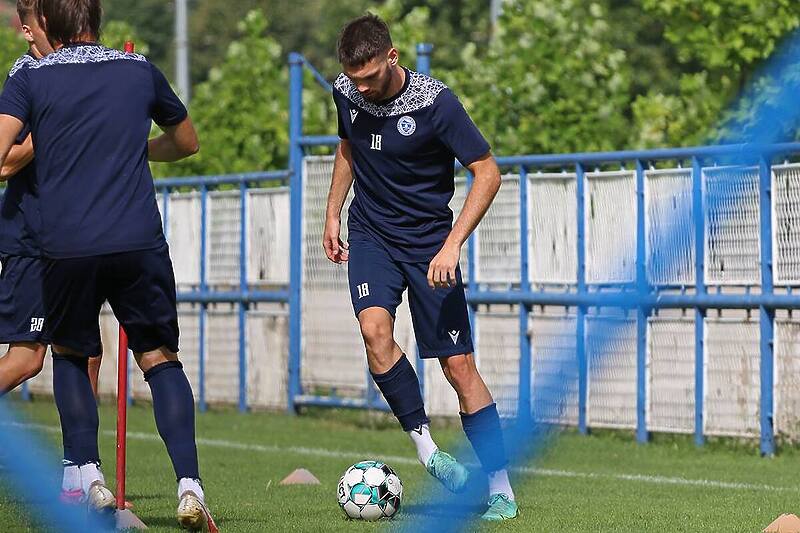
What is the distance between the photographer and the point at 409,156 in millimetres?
8086

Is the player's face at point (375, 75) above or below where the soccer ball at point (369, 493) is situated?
above

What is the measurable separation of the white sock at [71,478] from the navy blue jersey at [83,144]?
43.7 inches

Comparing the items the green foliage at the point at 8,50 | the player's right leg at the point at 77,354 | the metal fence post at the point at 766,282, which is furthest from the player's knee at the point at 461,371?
the green foliage at the point at 8,50

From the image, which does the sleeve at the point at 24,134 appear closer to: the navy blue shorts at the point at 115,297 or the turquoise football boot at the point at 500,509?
the navy blue shorts at the point at 115,297

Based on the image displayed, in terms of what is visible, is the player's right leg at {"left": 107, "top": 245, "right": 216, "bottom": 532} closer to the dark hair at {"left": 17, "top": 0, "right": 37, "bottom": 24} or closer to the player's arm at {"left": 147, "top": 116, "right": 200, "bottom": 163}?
the player's arm at {"left": 147, "top": 116, "right": 200, "bottom": 163}

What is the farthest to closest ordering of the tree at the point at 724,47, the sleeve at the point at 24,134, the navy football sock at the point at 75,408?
the tree at the point at 724,47 < the navy football sock at the point at 75,408 < the sleeve at the point at 24,134

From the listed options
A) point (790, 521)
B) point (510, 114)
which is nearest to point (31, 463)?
point (790, 521)

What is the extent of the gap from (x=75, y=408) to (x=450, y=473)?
166cm

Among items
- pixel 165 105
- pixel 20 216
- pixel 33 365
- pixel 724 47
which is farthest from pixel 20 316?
pixel 724 47

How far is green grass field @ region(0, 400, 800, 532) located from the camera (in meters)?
7.98

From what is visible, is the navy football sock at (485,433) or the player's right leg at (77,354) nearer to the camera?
the player's right leg at (77,354)

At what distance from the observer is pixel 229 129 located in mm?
21109

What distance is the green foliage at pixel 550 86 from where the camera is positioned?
1686 centimetres

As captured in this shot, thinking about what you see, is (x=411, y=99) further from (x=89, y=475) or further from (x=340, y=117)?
(x=89, y=475)
